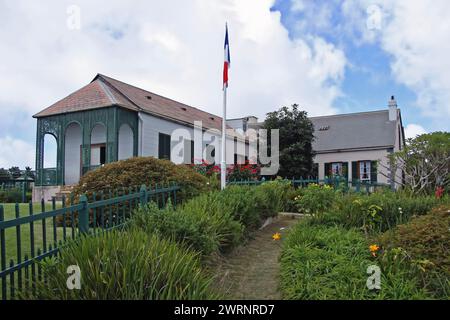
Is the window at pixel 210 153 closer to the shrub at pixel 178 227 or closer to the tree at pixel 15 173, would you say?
the tree at pixel 15 173

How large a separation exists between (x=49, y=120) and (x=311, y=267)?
1702 cm

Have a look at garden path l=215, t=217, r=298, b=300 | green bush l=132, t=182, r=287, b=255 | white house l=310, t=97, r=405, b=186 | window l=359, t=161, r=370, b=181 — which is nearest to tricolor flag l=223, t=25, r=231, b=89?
green bush l=132, t=182, r=287, b=255

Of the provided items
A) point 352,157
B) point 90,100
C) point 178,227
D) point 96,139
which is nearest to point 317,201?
point 178,227

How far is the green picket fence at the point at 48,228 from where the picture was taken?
334 cm

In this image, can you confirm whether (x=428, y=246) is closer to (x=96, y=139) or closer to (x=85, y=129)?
(x=85, y=129)

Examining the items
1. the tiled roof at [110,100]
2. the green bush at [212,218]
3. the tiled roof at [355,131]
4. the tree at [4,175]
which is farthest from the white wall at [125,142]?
the tiled roof at [355,131]

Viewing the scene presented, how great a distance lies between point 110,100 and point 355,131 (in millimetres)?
18248

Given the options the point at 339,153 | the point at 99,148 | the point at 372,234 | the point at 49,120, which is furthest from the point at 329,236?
the point at 339,153

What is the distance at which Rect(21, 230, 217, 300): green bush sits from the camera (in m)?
2.92

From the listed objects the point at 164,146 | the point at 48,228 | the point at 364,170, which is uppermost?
the point at 164,146

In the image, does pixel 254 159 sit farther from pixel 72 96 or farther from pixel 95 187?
pixel 95 187

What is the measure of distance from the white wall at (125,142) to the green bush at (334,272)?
1372 cm

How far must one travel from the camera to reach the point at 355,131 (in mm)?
27266

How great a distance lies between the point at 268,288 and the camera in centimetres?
430
